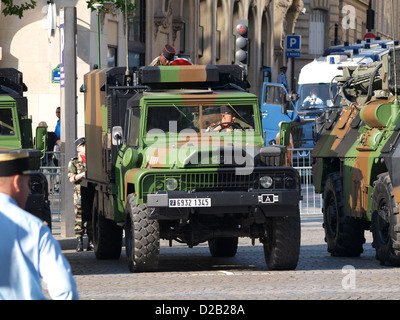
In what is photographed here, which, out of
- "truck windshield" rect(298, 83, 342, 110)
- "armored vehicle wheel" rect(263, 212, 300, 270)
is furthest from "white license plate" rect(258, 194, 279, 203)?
"truck windshield" rect(298, 83, 342, 110)

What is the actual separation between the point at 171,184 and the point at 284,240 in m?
1.37

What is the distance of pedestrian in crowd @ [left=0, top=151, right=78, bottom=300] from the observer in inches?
192

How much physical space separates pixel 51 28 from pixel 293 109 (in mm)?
10818

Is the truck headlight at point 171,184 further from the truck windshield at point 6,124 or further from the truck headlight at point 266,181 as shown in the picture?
the truck windshield at point 6,124

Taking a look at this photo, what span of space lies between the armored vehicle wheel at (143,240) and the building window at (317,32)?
5342cm

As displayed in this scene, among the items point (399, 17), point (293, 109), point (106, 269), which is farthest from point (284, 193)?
point (399, 17)

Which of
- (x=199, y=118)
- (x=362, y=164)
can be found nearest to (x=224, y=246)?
(x=362, y=164)

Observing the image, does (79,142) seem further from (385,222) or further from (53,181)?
(385,222)

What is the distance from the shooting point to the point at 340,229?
16.1 m

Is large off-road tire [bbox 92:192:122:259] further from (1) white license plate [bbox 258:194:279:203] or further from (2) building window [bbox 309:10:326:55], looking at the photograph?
(2) building window [bbox 309:10:326:55]

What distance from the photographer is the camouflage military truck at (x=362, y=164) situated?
46.0ft

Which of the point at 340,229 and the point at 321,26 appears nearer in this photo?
the point at 340,229

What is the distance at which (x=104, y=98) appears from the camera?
15.7 m

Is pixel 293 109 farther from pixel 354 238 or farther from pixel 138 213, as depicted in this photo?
pixel 138 213
